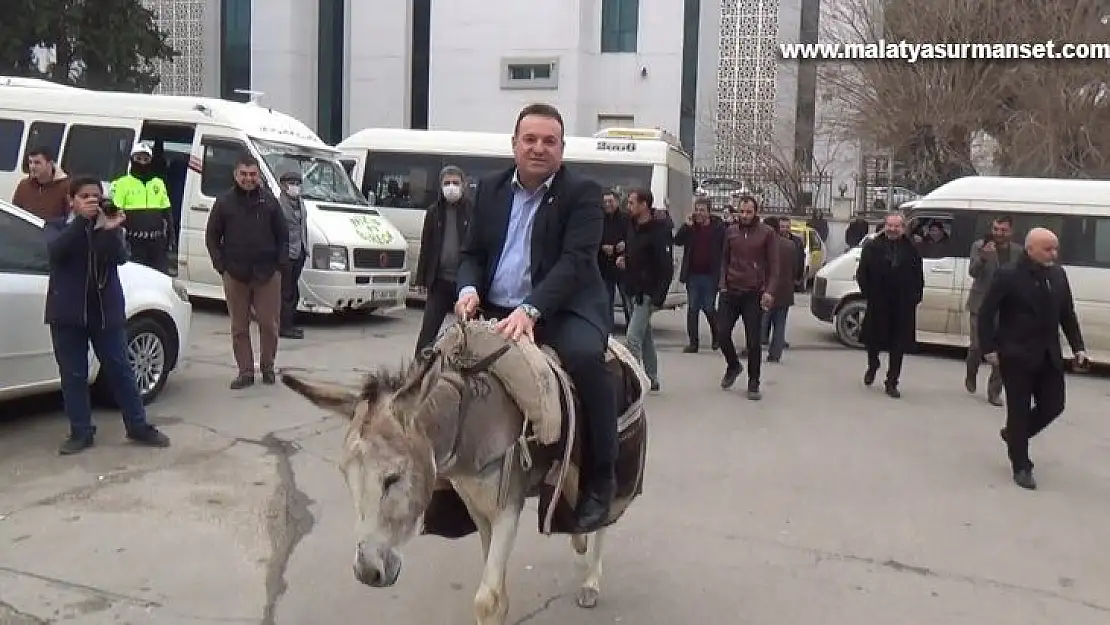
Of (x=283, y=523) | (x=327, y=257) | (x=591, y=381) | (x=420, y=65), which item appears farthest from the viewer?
(x=420, y=65)

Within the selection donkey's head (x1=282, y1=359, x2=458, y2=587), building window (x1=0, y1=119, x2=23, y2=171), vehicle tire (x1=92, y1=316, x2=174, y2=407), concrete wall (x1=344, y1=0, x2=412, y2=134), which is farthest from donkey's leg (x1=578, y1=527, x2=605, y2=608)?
concrete wall (x1=344, y1=0, x2=412, y2=134)

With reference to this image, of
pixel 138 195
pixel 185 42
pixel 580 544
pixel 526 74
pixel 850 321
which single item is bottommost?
pixel 580 544

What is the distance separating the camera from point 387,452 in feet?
9.43

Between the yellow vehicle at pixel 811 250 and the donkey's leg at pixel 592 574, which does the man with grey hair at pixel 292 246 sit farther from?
the yellow vehicle at pixel 811 250

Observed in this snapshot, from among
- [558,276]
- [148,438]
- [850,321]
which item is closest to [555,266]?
[558,276]

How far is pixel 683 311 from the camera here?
17469mm

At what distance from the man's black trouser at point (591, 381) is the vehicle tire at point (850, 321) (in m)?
10.9

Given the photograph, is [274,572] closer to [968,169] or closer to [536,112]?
[536,112]

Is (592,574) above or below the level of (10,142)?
below

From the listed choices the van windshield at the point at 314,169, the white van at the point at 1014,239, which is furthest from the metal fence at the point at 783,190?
the van windshield at the point at 314,169

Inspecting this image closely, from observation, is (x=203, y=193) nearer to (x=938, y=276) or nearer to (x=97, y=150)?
(x=97, y=150)

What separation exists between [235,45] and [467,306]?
126 ft

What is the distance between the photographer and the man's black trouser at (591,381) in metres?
3.78

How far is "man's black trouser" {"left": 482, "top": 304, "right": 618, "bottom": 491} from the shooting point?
12.4ft
